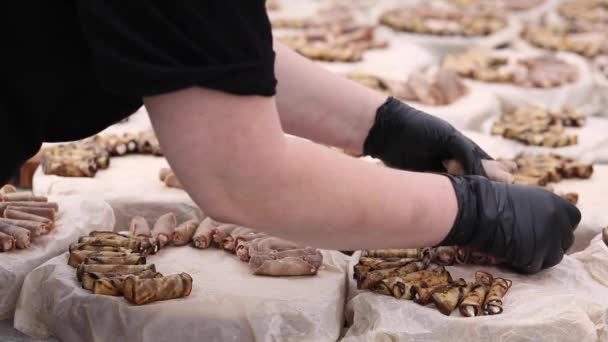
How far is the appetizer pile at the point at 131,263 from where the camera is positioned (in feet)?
5.73

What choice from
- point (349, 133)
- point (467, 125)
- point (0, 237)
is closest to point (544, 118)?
point (467, 125)

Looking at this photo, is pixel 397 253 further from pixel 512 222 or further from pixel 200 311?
pixel 200 311

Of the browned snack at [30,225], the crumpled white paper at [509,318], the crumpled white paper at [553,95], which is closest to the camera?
the crumpled white paper at [509,318]

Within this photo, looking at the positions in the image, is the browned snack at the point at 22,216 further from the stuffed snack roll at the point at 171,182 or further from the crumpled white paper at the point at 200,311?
the stuffed snack roll at the point at 171,182

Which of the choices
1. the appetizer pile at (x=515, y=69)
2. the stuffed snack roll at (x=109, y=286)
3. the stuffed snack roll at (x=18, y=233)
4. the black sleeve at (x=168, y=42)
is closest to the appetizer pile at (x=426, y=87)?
the appetizer pile at (x=515, y=69)

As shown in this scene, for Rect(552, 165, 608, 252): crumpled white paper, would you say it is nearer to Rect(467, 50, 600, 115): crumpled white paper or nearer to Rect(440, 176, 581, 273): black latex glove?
Rect(440, 176, 581, 273): black latex glove

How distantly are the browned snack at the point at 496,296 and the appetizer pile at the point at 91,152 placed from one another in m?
1.31

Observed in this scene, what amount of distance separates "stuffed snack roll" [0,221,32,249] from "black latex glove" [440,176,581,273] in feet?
3.04

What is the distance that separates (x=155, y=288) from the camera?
5.71 feet

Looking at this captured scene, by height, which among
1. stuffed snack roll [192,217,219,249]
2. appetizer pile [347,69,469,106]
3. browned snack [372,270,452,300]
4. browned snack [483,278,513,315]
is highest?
appetizer pile [347,69,469,106]

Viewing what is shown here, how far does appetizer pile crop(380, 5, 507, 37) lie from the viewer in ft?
16.3

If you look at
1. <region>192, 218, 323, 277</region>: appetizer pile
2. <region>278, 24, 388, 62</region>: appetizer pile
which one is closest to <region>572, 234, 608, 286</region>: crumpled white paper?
<region>192, 218, 323, 277</region>: appetizer pile

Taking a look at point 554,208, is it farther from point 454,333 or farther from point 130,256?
point 130,256

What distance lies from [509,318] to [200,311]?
592mm
